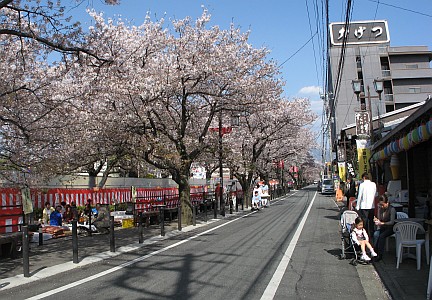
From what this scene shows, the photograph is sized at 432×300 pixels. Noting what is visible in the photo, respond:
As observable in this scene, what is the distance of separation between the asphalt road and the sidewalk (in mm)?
375

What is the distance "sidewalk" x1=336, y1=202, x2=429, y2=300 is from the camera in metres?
6.60

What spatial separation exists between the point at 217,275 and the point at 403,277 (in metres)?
3.50

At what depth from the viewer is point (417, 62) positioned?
67.4 m

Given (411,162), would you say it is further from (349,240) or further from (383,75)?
(383,75)

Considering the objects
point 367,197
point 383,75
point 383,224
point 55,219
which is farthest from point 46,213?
point 383,75

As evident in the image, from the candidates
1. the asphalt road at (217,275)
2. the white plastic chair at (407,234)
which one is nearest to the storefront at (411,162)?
the white plastic chair at (407,234)

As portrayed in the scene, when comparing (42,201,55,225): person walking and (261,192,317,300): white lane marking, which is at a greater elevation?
(42,201,55,225): person walking

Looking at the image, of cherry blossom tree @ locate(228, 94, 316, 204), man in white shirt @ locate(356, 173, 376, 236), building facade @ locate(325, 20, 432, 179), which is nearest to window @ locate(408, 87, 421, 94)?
building facade @ locate(325, 20, 432, 179)

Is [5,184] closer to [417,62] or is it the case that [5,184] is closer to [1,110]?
[1,110]

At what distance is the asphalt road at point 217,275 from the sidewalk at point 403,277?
0.38 metres

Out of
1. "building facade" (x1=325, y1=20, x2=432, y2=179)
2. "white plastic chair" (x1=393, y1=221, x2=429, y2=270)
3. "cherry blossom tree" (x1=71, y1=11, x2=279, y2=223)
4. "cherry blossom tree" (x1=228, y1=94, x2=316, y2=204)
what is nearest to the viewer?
"white plastic chair" (x1=393, y1=221, x2=429, y2=270)

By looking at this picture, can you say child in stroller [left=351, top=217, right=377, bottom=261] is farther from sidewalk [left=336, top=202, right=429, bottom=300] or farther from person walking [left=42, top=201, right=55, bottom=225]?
person walking [left=42, top=201, right=55, bottom=225]

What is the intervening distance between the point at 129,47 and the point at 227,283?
1296cm

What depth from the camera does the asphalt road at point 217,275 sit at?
274 inches
